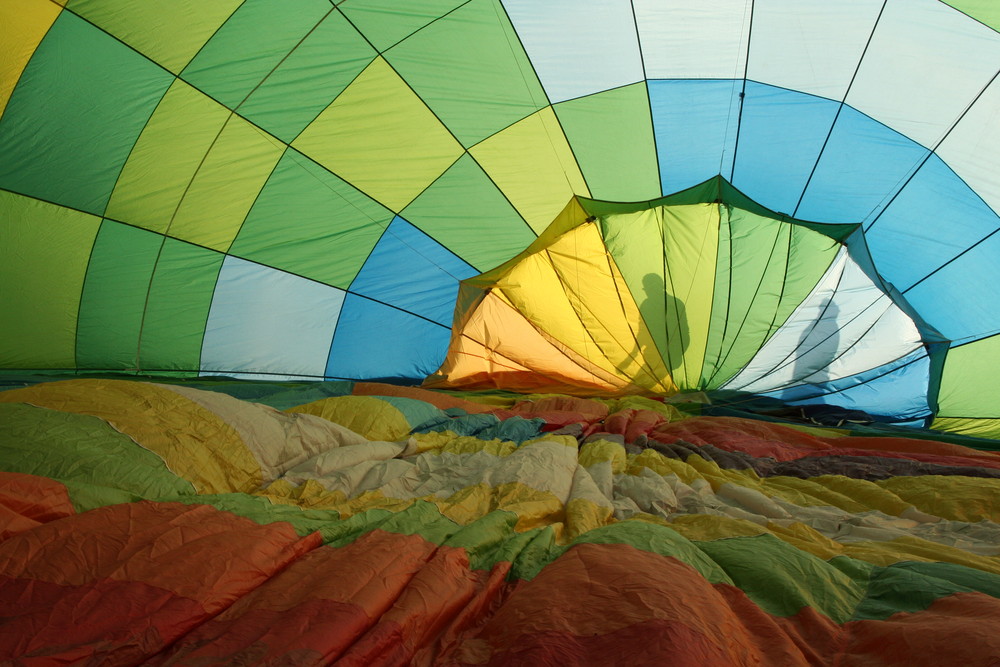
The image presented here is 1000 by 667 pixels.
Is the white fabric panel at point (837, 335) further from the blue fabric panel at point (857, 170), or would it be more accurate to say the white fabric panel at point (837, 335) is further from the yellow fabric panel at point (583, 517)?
the yellow fabric panel at point (583, 517)

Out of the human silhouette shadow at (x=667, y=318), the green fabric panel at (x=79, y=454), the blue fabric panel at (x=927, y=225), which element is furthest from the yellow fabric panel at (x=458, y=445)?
the blue fabric panel at (x=927, y=225)

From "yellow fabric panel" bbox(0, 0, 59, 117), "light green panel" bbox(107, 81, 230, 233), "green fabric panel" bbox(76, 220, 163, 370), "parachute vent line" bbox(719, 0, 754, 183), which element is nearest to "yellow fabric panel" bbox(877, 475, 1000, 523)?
"parachute vent line" bbox(719, 0, 754, 183)

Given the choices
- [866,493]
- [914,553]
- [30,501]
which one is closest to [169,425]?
[30,501]

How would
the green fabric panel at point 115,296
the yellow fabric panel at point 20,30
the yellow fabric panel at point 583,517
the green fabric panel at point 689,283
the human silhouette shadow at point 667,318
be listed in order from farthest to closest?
the human silhouette shadow at point 667,318
the green fabric panel at point 689,283
the green fabric panel at point 115,296
the yellow fabric panel at point 20,30
the yellow fabric panel at point 583,517

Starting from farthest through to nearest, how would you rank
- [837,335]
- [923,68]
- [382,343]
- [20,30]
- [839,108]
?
1. [382,343]
2. [837,335]
3. [839,108]
4. [923,68]
5. [20,30]

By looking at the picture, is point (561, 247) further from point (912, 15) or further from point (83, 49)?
point (83, 49)

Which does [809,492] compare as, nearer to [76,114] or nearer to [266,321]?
[266,321]
